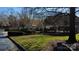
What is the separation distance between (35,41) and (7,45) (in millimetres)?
503

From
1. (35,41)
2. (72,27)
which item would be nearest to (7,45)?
(35,41)

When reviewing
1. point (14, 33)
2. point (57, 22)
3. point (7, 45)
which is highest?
point (57, 22)

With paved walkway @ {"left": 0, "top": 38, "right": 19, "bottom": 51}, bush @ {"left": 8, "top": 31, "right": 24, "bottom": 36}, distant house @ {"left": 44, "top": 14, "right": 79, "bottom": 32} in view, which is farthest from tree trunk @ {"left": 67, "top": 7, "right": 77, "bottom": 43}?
paved walkway @ {"left": 0, "top": 38, "right": 19, "bottom": 51}

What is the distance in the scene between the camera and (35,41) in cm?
710

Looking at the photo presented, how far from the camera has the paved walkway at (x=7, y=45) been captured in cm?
709

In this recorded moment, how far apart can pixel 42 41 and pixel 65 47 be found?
1.40 feet

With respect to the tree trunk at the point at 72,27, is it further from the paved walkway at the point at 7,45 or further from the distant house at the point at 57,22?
the paved walkway at the point at 7,45

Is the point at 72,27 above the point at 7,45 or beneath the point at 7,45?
above

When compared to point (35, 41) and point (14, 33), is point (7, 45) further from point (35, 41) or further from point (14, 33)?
point (35, 41)

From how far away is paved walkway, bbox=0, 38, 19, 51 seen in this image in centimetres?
709

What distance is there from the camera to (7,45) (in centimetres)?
711

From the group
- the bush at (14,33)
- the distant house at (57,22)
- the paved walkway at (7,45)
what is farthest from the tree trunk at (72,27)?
the paved walkway at (7,45)
